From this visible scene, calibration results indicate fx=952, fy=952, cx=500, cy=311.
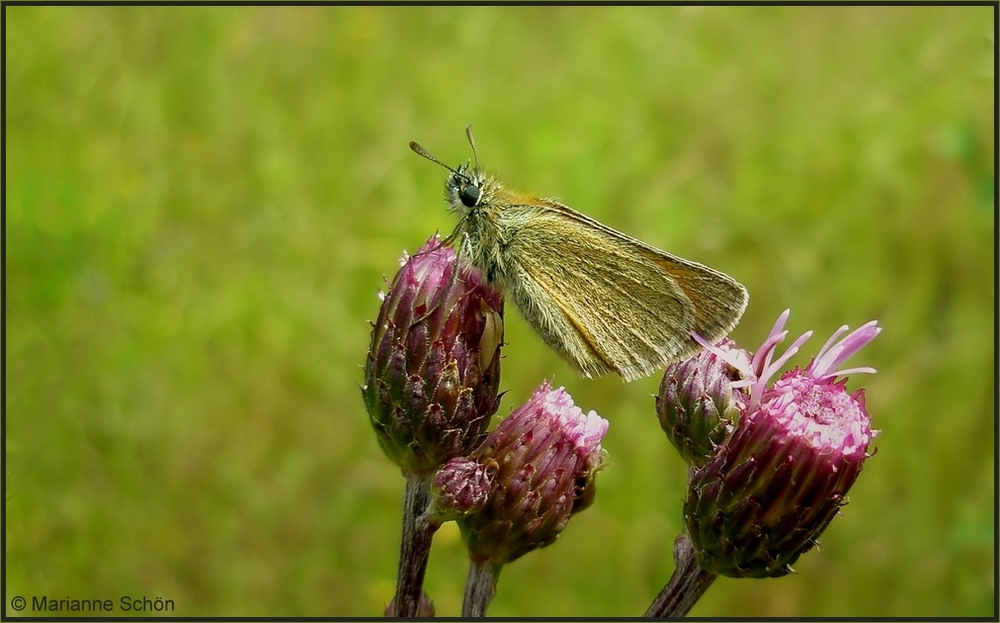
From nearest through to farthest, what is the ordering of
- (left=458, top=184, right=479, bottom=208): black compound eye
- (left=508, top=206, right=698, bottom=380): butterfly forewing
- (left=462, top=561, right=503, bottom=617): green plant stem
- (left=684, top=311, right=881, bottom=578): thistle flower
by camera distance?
(left=684, top=311, right=881, bottom=578): thistle flower < (left=462, top=561, right=503, bottom=617): green plant stem < (left=508, top=206, right=698, bottom=380): butterfly forewing < (left=458, top=184, right=479, bottom=208): black compound eye

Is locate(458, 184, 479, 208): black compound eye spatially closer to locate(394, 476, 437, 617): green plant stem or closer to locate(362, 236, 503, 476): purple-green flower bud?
locate(362, 236, 503, 476): purple-green flower bud

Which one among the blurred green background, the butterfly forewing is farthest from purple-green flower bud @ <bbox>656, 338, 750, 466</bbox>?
the blurred green background

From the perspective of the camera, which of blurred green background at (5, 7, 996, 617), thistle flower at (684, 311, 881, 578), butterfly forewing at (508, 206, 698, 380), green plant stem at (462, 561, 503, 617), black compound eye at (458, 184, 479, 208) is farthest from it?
blurred green background at (5, 7, 996, 617)

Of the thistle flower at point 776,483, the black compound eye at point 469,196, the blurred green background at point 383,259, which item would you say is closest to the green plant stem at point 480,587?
the thistle flower at point 776,483

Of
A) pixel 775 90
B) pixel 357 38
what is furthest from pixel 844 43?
pixel 357 38

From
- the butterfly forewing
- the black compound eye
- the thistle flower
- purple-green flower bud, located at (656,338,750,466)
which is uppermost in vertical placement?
the black compound eye
